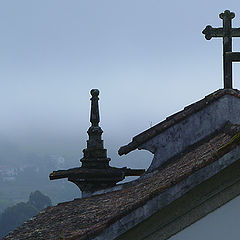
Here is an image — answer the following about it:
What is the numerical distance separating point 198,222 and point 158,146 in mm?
5100

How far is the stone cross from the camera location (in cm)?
997

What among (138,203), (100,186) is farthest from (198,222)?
(100,186)

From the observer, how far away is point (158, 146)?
1091 cm

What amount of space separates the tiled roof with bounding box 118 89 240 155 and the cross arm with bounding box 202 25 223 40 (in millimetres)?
1400

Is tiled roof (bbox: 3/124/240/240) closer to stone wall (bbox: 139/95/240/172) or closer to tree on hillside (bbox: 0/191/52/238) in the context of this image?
stone wall (bbox: 139/95/240/172)

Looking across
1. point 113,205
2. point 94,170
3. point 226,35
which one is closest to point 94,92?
point 94,170

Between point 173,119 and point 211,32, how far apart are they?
2120mm

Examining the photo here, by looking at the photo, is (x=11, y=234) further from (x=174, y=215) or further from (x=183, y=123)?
(x=174, y=215)

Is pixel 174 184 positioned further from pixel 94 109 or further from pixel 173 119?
pixel 94 109

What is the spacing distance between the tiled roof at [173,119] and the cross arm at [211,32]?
4.59ft

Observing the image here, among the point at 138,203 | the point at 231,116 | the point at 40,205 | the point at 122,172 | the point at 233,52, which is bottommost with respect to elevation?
the point at 138,203

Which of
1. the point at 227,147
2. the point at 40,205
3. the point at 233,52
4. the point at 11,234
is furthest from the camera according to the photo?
the point at 40,205

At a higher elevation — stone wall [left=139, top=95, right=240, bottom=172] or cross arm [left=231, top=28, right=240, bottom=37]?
cross arm [left=231, top=28, right=240, bottom=37]

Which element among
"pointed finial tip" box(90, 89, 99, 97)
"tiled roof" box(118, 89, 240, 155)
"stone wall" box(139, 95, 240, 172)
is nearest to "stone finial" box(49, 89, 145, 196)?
"pointed finial tip" box(90, 89, 99, 97)
